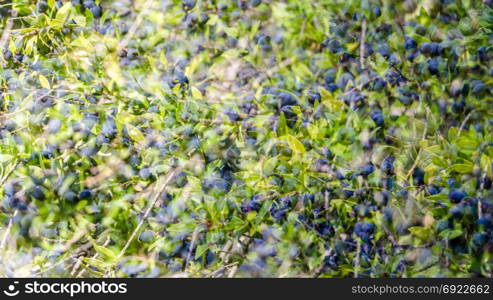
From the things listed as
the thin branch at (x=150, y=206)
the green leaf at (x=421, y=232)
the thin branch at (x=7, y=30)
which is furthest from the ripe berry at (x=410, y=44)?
the thin branch at (x=7, y=30)

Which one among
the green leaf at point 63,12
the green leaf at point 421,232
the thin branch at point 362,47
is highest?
the green leaf at point 63,12

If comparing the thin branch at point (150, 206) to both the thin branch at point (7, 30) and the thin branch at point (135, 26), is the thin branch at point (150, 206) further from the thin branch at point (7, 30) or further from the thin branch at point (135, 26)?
the thin branch at point (7, 30)

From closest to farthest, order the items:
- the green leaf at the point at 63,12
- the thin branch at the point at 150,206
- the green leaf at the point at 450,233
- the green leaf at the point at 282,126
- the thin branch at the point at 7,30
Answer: the green leaf at the point at 450,233, the thin branch at the point at 150,206, the green leaf at the point at 282,126, the green leaf at the point at 63,12, the thin branch at the point at 7,30

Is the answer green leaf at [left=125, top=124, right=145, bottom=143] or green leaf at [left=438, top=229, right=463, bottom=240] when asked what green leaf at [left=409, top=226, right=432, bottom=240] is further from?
green leaf at [left=125, top=124, right=145, bottom=143]

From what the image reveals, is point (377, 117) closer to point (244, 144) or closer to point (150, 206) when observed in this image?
point (244, 144)

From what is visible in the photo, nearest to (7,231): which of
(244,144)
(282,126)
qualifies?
(244,144)

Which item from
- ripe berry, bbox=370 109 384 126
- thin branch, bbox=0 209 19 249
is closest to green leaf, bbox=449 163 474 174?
ripe berry, bbox=370 109 384 126

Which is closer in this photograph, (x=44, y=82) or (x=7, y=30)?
(x=44, y=82)

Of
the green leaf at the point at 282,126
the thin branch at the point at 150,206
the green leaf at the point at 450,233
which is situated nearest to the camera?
the green leaf at the point at 450,233

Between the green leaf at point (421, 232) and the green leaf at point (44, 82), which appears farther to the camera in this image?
the green leaf at point (44, 82)
